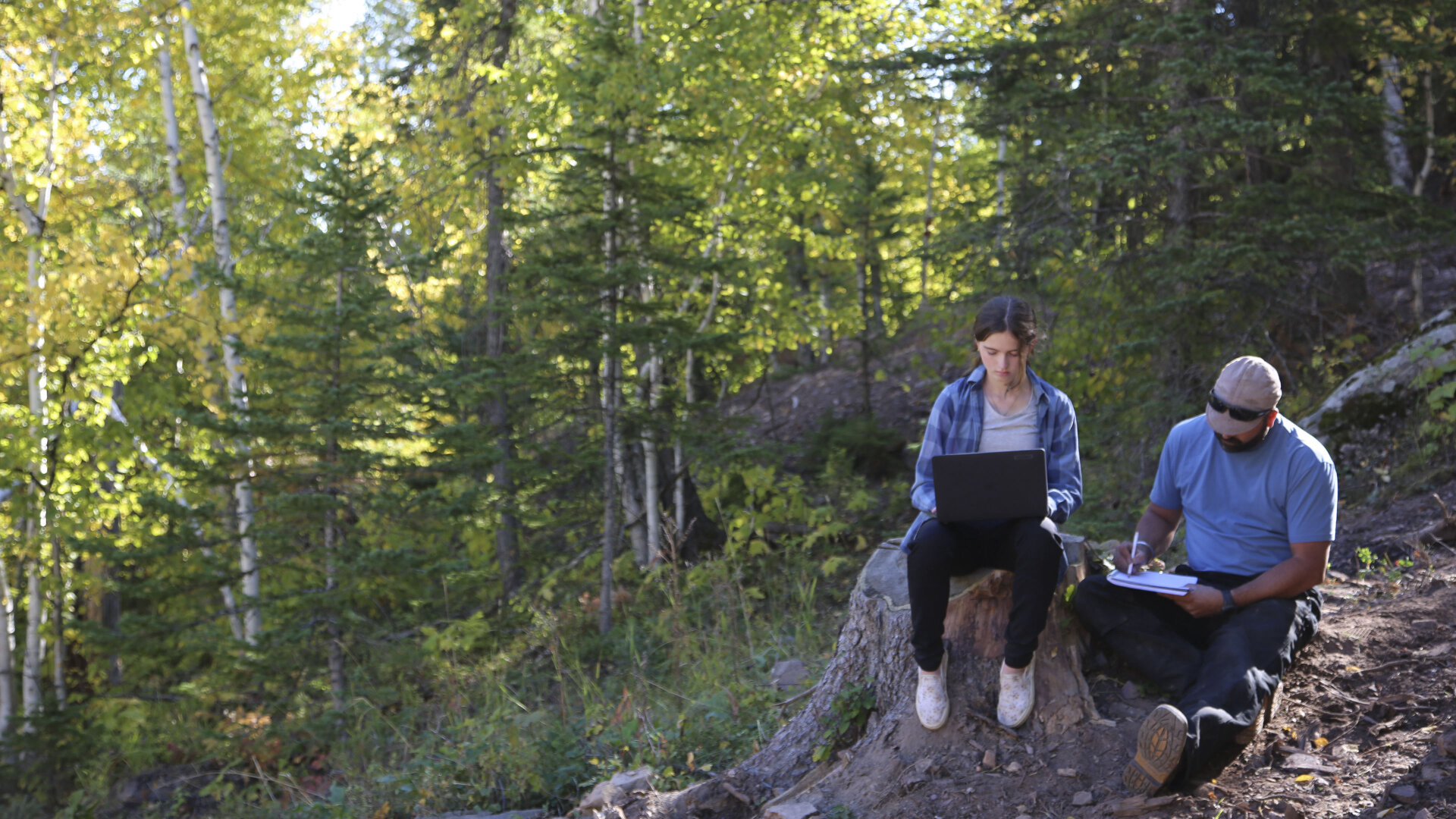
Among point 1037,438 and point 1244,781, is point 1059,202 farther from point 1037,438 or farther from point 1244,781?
point 1244,781

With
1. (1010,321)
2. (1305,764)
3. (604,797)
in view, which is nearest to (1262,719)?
(1305,764)

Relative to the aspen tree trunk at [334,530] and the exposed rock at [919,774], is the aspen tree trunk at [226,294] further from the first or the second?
the exposed rock at [919,774]

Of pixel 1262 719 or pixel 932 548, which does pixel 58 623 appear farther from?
pixel 1262 719

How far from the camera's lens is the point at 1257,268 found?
781 cm

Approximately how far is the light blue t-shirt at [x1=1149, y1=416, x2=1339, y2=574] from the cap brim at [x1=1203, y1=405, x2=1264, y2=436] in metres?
0.14

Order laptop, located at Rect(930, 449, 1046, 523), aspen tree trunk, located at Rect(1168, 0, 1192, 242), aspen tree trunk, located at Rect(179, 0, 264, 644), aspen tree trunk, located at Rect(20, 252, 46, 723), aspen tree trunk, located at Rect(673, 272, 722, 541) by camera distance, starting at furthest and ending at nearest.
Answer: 1. aspen tree trunk, located at Rect(673, 272, 722, 541)
2. aspen tree trunk, located at Rect(179, 0, 264, 644)
3. aspen tree trunk, located at Rect(20, 252, 46, 723)
4. aspen tree trunk, located at Rect(1168, 0, 1192, 242)
5. laptop, located at Rect(930, 449, 1046, 523)

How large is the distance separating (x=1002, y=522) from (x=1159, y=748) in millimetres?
902

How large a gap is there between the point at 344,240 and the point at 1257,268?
23.8 feet

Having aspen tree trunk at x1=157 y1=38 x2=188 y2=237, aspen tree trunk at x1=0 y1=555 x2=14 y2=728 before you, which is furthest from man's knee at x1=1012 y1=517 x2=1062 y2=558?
aspen tree trunk at x1=157 y1=38 x2=188 y2=237

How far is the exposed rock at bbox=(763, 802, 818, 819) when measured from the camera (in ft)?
11.1

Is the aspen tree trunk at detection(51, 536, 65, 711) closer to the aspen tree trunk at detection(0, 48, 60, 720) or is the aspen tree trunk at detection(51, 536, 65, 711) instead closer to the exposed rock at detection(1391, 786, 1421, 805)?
the aspen tree trunk at detection(0, 48, 60, 720)

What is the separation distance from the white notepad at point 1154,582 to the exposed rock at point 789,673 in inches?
81.5

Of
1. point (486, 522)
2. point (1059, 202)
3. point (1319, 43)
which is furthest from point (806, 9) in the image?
point (486, 522)

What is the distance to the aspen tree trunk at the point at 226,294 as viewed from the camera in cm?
895
